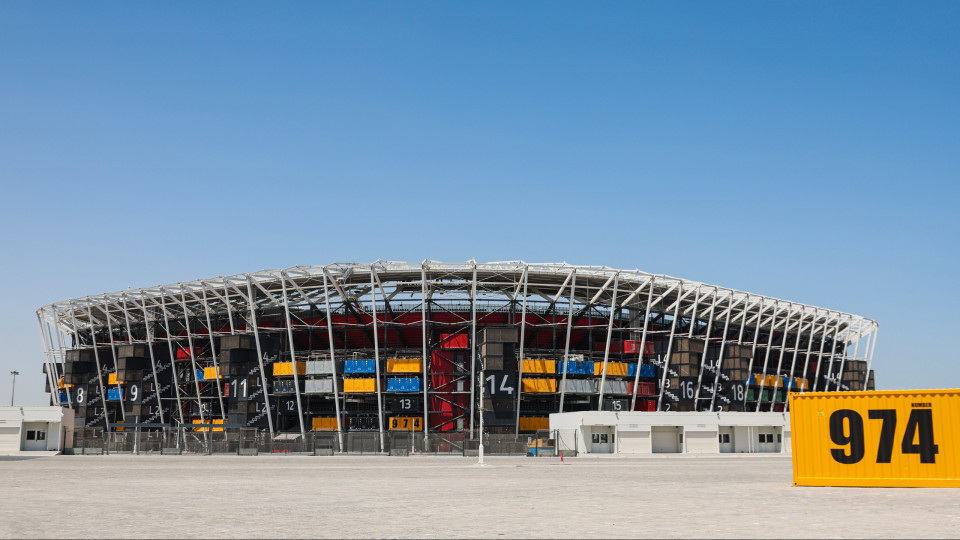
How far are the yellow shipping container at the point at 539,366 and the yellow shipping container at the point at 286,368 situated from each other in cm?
2341

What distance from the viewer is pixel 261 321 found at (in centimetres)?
9538

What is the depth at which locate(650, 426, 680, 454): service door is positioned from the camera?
77.6 meters

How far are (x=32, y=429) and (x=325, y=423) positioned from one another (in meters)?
28.1

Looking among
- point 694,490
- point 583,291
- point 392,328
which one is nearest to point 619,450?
point 583,291

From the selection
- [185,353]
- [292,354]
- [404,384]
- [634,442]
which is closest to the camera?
[634,442]

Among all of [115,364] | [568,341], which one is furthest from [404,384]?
[115,364]

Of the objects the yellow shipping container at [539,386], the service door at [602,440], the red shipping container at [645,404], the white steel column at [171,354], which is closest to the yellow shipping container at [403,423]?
the yellow shipping container at [539,386]

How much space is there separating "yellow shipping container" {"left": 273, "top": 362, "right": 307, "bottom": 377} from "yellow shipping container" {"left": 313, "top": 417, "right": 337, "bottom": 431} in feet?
17.9

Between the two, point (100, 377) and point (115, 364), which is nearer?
point (115, 364)

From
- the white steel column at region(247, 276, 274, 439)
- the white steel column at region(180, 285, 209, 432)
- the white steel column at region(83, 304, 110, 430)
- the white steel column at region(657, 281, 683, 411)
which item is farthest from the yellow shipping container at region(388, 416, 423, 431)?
the white steel column at region(83, 304, 110, 430)

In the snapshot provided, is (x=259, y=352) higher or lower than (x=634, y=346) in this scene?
higher

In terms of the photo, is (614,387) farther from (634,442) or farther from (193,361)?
(193,361)

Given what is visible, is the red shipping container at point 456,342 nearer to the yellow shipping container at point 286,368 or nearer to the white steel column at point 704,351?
the yellow shipping container at point 286,368

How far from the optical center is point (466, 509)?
2005 cm
